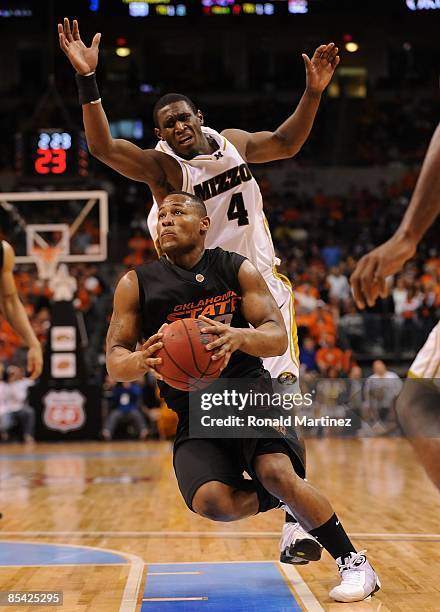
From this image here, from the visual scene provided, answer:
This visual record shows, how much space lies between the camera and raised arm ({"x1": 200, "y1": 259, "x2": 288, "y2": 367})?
374 cm

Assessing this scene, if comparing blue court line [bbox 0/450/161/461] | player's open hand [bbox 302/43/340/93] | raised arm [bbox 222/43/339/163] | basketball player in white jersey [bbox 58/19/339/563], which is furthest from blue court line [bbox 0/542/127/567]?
blue court line [bbox 0/450/161/461]

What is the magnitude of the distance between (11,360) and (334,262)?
23.4ft

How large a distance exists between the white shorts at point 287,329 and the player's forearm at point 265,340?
84cm

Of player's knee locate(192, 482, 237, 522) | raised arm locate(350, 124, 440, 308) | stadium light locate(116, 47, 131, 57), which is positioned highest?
stadium light locate(116, 47, 131, 57)

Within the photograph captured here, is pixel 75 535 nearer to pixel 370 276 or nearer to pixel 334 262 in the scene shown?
pixel 370 276

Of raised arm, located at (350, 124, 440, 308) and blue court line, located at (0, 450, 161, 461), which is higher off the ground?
raised arm, located at (350, 124, 440, 308)

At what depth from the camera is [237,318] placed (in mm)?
4340

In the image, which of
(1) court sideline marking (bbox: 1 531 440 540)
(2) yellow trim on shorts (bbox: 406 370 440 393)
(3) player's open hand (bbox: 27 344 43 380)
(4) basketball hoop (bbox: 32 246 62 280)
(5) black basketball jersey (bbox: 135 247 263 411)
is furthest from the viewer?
(4) basketball hoop (bbox: 32 246 62 280)

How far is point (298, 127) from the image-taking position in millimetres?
5281

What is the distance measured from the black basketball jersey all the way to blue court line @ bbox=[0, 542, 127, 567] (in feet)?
4.50

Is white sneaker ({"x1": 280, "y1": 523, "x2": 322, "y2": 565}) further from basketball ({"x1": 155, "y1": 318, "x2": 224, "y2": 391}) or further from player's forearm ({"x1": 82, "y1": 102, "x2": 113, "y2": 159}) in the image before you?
player's forearm ({"x1": 82, "y1": 102, "x2": 113, "y2": 159})

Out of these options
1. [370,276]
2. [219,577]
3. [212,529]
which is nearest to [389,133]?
[212,529]

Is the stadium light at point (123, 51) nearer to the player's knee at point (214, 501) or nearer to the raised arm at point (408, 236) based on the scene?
the player's knee at point (214, 501)

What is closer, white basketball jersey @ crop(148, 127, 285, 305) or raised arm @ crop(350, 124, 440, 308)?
raised arm @ crop(350, 124, 440, 308)
